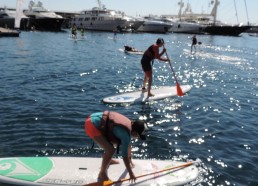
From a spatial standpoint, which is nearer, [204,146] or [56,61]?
[204,146]

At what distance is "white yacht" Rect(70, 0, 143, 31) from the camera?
8281 centimetres

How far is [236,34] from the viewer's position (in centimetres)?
9819

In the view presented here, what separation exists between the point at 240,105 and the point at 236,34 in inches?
3458

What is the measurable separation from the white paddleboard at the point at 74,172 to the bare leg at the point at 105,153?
8.1 inches

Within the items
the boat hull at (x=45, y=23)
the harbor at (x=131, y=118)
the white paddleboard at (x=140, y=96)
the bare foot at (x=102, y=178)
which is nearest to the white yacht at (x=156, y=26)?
the boat hull at (x=45, y=23)

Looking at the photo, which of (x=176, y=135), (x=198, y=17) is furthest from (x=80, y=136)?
(x=198, y=17)

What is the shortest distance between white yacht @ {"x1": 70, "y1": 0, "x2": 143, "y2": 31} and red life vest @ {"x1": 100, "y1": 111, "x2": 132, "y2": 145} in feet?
251

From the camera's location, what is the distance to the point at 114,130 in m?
6.86

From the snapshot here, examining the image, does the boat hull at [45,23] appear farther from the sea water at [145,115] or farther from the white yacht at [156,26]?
the sea water at [145,115]

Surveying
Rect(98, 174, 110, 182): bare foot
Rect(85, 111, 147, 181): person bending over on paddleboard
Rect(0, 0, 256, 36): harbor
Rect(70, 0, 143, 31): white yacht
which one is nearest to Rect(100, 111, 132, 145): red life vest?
Rect(85, 111, 147, 181): person bending over on paddleboard

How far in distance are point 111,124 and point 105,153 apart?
31.3 inches

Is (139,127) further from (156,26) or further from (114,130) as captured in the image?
(156,26)

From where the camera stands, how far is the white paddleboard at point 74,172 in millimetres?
7426

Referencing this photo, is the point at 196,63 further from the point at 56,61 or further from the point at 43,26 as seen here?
the point at 43,26
